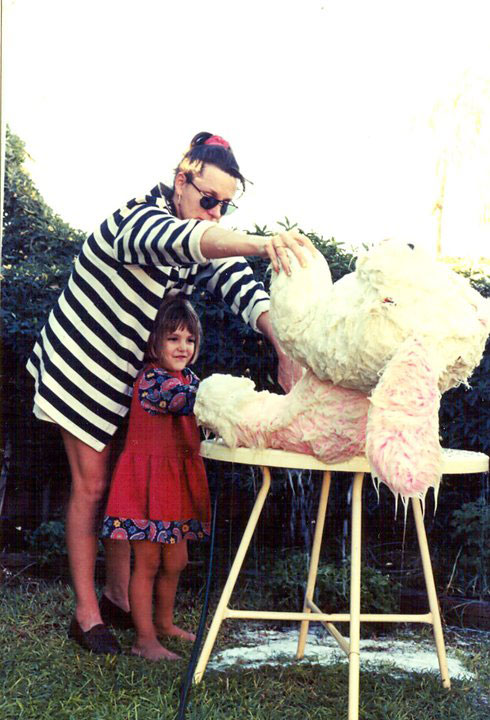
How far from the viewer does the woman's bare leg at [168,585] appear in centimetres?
215

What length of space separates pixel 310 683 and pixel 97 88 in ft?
5.74

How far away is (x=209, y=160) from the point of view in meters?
2.08

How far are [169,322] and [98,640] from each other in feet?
2.67

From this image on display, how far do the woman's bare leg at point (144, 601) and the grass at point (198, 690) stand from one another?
0.05m

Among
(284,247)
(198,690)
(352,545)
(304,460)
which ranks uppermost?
(284,247)

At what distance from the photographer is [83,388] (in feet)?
6.92

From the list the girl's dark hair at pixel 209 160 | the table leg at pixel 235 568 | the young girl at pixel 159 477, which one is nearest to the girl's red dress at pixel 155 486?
the young girl at pixel 159 477

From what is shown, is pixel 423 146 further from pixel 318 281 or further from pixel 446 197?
pixel 318 281

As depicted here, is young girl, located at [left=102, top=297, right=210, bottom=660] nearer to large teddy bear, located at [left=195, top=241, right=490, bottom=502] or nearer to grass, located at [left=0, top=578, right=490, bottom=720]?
grass, located at [left=0, top=578, right=490, bottom=720]

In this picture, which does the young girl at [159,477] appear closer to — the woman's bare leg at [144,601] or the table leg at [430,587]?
the woman's bare leg at [144,601]

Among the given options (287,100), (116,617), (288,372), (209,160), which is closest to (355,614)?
(288,372)

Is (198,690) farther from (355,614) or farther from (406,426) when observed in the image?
(406,426)

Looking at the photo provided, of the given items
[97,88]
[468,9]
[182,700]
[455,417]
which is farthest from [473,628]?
[97,88]

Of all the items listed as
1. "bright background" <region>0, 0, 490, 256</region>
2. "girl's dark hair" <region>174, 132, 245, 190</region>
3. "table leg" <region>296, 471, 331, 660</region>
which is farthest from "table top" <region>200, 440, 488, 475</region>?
"bright background" <region>0, 0, 490, 256</region>
